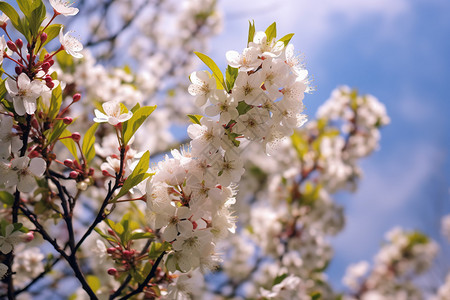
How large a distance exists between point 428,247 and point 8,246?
21.3 feet

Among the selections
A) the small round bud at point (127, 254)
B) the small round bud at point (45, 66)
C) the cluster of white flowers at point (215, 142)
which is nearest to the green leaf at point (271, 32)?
the cluster of white flowers at point (215, 142)

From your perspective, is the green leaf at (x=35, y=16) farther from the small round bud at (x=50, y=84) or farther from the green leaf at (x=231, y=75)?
the green leaf at (x=231, y=75)

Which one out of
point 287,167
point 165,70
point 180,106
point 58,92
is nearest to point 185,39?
point 165,70

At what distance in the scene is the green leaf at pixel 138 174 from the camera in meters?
1.29

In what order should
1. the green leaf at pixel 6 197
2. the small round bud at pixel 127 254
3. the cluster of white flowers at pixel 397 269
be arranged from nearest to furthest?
the small round bud at pixel 127 254
the green leaf at pixel 6 197
the cluster of white flowers at pixel 397 269

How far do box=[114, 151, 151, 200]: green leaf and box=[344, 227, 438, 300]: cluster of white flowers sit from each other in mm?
5838

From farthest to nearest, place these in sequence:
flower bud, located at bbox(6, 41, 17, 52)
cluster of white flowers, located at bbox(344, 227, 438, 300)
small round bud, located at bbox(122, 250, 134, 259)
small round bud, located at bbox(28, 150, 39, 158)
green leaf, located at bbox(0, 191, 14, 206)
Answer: cluster of white flowers, located at bbox(344, 227, 438, 300) → green leaf, located at bbox(0, 191, 14, 206) → small round bud, located at bbox(122, 250, 134, 259) → small round bud, located at bbox(28, 150, 39, 158) → flower bud, located at bbox(6, 41, 17, 52)

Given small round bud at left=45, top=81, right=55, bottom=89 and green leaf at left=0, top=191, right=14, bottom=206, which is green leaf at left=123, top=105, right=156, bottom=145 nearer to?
small round bud at left=45, top=81, right=55, bottom=89

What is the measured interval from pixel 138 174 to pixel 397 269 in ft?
21.1

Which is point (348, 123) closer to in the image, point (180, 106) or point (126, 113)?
point (180, 106)

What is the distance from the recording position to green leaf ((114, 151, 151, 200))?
129 cm

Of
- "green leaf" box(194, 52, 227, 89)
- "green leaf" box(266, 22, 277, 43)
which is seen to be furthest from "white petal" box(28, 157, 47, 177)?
"green leaf" box(266, 22, 277, 43)

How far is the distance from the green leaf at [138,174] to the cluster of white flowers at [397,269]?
230 inches

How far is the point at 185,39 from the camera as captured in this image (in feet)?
21.1
